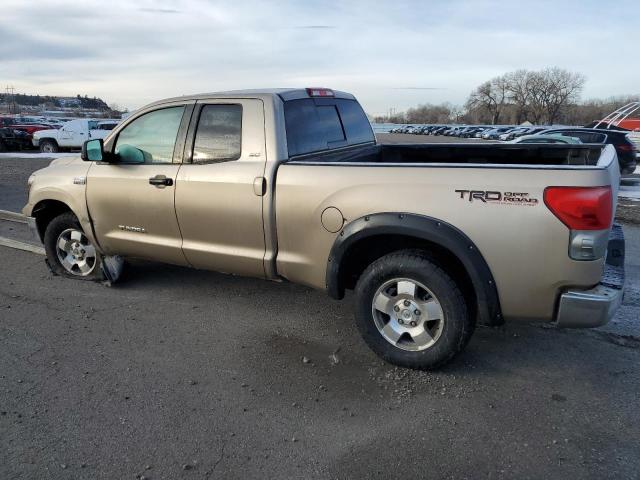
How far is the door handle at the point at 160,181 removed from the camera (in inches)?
168

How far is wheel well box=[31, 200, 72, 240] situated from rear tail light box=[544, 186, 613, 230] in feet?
14.9

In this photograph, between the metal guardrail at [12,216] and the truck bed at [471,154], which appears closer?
the truck bed at [471,154]

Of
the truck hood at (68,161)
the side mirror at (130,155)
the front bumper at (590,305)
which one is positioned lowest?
the front bumper at (590,305)

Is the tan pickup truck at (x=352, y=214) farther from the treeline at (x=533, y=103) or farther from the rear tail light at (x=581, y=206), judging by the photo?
the treeline at (x=533, y=103)

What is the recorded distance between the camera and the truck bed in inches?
167

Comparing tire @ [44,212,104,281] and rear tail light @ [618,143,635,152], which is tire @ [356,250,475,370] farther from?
rear tail light @ [618,143,635,152]

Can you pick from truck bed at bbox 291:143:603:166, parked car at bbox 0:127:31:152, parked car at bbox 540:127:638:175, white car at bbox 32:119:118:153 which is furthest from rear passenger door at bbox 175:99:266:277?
parked car at bbox 0:127:31:152

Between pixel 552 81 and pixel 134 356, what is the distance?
12051 centimetres

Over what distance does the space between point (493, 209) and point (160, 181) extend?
9.06 feet

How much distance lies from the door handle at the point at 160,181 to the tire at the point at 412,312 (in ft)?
6.17

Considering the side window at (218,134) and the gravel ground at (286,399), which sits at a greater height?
the side window at (218,134)

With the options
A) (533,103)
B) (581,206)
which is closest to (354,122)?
(581,206)

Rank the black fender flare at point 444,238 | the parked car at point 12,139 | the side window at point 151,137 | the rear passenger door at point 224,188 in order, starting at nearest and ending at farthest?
the black fender flare at point 444,238 → the rear passenger door at point 224,188 → the side window at point 151,137 → the parked car at point 12,139

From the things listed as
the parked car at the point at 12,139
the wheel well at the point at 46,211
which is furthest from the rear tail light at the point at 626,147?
the parked car at the point at 12,139
